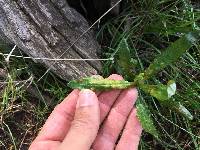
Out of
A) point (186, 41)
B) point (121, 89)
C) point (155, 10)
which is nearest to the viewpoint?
point (186, 41)

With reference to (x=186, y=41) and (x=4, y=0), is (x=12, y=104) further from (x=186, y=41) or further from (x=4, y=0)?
(x=186, y=41)

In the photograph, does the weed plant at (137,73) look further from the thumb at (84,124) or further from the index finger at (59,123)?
the thumb at (84,124)

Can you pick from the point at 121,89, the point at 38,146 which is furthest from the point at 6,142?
the point at 121,89

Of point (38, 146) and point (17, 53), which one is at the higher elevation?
point (17, 53)

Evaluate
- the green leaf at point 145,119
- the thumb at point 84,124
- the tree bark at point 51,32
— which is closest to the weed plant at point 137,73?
the tree bark at point 51,32

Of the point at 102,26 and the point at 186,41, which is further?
the point at 102,26

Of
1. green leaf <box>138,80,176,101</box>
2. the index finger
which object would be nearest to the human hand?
the index finger

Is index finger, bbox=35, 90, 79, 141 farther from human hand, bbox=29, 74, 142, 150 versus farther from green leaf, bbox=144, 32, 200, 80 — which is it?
green leaf, bbox=144, 32, 200, 80

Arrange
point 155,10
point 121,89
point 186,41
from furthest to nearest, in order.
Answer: point 155,10, point 121,89, point 186,41
